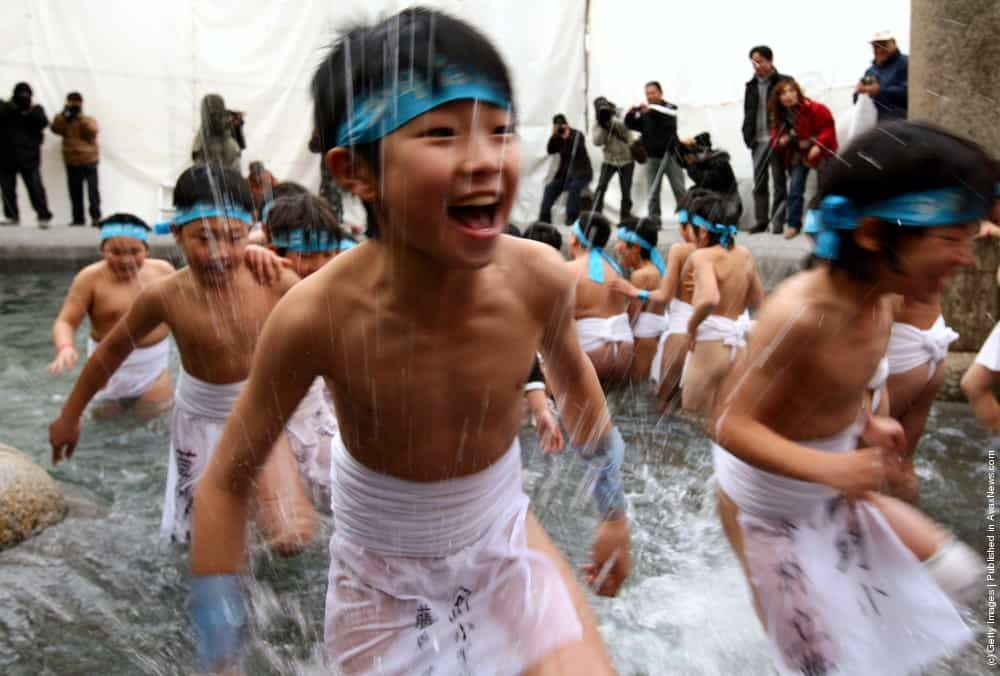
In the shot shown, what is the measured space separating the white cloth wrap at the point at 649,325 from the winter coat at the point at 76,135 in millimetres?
11461

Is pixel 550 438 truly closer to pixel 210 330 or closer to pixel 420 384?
pixel 210 330

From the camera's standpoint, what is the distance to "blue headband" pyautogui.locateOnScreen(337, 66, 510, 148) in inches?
80.2

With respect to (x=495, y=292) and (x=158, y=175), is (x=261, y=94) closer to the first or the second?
(x=158, y=175)

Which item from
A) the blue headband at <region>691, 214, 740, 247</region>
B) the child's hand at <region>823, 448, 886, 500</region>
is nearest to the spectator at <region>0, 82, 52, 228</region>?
the blue headband at <region>691, 214, 740, 247</region>

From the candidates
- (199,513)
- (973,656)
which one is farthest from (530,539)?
(973,656)

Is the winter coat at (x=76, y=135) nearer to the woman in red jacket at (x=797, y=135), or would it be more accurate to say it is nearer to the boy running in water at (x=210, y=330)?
the woman in red jacket at (x=797, y=135)

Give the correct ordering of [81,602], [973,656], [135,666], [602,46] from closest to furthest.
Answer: [973,656] < [135,666] < [81,602] < [602,46]

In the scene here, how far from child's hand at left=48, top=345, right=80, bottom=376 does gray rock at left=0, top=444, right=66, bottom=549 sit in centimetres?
46

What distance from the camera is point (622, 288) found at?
281 inches

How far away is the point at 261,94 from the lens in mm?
17047

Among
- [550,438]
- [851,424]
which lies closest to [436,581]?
[851,424]

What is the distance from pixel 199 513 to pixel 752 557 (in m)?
1.54

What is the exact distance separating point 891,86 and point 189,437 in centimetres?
692

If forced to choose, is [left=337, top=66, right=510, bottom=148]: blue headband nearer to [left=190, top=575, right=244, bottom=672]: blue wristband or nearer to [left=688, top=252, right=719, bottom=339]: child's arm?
[left=190, top=575, right=244, bottom=672]: blue wristband
